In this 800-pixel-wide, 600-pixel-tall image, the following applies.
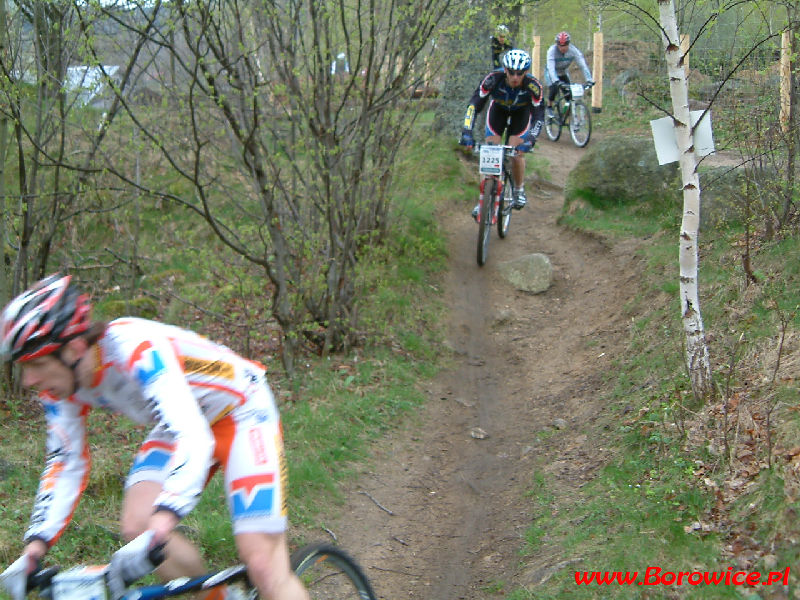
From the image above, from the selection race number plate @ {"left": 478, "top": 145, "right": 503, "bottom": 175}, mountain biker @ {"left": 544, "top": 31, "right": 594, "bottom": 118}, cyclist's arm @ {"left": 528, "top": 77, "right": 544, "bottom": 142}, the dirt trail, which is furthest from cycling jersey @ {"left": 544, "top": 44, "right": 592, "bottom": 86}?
race number plate @ {"left": 478, "top": 145, "right": 503, "bottom": 175}

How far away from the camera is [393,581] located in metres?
4.80

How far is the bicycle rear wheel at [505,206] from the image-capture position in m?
10.2

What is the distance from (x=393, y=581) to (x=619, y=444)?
1.89 metres

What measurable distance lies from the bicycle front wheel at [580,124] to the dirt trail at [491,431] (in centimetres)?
524

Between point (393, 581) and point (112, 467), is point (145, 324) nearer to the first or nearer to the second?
point (393, 581)

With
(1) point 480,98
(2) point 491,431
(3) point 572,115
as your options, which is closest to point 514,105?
(1) point 480,98

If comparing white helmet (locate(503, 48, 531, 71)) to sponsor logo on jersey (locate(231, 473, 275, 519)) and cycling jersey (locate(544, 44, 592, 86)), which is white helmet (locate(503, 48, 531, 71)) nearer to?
cycling jersey (locate(544, 44, 592, 86))

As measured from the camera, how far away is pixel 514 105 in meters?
9.74

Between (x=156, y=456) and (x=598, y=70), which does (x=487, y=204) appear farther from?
(x=598, y=70)

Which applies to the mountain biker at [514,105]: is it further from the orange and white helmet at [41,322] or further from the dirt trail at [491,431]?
the orange and white helmet at [41,322]

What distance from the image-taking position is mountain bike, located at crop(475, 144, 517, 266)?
31.2 feet

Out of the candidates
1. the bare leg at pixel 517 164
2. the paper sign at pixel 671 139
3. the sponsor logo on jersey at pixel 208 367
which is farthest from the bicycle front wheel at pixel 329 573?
the bare leg at pixel 517 164

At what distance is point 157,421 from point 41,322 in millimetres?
510

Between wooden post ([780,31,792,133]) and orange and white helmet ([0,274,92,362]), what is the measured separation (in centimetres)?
611
